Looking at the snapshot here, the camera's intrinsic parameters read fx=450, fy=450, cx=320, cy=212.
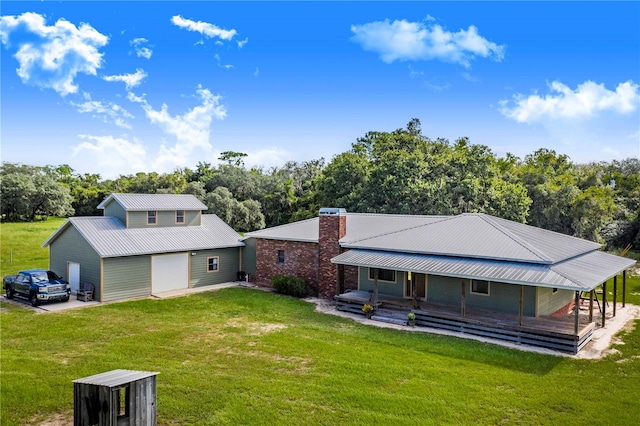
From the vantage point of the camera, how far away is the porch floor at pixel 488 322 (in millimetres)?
14102

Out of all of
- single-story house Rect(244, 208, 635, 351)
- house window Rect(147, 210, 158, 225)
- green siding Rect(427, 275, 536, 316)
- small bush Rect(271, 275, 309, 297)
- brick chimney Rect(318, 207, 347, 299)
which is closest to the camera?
single-story house Rect(244, 208, 635, 351)

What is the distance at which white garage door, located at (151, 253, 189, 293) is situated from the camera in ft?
70.4

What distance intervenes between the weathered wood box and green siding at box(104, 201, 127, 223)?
62.2 ft

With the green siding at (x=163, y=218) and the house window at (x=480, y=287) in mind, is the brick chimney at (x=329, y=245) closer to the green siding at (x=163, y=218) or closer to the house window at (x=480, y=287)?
the house window at (x=480, y=287)

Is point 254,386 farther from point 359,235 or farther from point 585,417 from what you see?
point 359,235

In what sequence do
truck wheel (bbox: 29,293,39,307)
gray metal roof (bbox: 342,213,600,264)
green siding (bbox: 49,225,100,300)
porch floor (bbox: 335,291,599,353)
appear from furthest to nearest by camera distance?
1. green siding (bbox: 49,225,100,300)
2. truck wheel (bbox: 29,293,39,307)
3. gray metal roof (bbox: 342,213,600,264)
4. porch floor (bbox: 335,291,599,353)

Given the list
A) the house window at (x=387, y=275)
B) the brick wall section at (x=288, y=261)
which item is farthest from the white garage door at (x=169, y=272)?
the house window at (x=387, y=275)

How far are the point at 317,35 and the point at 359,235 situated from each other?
12.2 meters

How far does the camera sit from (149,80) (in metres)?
28.7

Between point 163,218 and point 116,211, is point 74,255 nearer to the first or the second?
point 116,211

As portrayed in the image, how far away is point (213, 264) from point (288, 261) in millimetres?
4356

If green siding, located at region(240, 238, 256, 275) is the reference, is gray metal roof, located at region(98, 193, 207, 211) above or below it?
above

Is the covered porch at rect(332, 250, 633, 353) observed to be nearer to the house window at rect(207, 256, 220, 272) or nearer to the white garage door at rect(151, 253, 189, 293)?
the house window at rect(207, 256, 220, 272)

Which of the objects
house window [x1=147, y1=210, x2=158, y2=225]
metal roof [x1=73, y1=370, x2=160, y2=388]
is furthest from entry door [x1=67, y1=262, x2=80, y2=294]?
metal roof [x1=73, y1=370, x2=160, y2=388]
